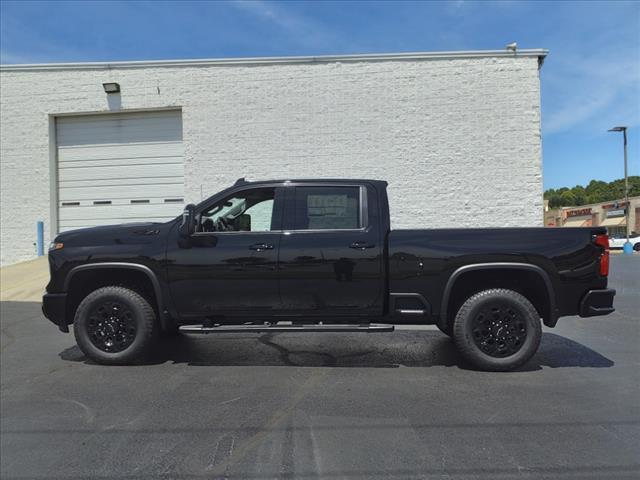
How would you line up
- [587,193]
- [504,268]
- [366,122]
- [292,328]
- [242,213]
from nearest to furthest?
1. [504,268]
2. [292,328]
3. [242,213]
4. [366,122]
5. [587,193]

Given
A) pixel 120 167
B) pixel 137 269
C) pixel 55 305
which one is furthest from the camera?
pixel 120 167

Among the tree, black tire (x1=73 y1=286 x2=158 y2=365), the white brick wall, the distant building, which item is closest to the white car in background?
the distant building

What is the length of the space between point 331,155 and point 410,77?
335 cm

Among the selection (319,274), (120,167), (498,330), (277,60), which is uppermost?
(277,60)

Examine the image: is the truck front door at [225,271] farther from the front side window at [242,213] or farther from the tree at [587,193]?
the tree at [587,193]

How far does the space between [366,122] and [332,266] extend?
10702mm

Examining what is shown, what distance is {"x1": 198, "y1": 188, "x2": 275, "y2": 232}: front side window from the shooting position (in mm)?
5684

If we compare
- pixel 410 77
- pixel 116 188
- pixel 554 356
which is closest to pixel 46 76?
pixel 116 188

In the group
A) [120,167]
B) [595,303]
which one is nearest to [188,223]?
[595,303]

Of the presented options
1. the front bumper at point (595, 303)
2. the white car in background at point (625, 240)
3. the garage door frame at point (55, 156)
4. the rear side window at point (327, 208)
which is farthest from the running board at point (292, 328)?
the white car in background at point (625, 240)

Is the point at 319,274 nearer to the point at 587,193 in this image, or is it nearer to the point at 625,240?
the point at 625,240

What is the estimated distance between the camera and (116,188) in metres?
16.2

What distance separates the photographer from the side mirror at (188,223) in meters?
5.45

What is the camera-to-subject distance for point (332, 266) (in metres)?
5.38
